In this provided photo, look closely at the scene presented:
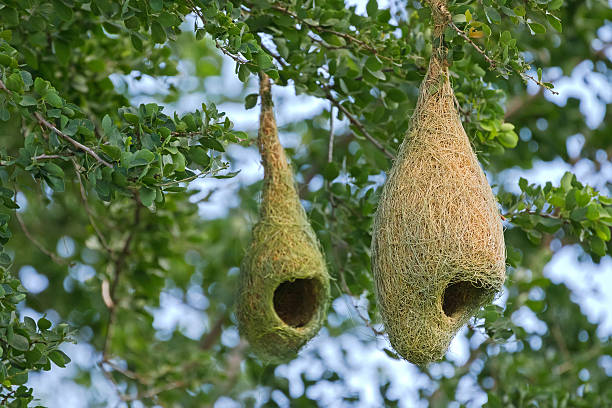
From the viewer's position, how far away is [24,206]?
4473mm

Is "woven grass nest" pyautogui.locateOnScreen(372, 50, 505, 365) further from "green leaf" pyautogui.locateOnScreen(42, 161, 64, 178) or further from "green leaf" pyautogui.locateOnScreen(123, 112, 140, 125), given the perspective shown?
"green leaf" pyautogui.locateOnScreen(42, 161, 64, 178)

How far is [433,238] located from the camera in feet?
6.69

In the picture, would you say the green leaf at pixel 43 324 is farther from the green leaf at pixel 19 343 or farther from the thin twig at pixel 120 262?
the thin twig at pixel 120 262

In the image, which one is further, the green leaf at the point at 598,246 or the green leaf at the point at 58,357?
the green leaf at the point at 598,246

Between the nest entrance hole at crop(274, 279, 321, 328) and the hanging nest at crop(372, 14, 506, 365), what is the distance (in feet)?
1.75

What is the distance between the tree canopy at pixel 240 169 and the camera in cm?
205

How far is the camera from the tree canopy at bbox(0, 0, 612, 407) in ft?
6.72

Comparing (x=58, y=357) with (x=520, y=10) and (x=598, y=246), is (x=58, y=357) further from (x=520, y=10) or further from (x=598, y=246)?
(x=598, y=246)

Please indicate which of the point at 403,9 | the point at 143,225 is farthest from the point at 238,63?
the point at 143,225

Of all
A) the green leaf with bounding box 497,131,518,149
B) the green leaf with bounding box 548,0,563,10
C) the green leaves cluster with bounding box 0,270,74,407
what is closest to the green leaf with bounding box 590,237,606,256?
the green leaf with bounding box 497,131,518,149

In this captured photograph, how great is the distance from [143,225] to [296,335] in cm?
128

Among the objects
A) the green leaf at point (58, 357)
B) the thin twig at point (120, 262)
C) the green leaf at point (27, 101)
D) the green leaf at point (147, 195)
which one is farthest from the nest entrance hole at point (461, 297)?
the thin twig at point (120, 262)

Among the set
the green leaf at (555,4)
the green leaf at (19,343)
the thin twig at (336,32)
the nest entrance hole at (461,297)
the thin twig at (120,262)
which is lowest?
the thin twig at (120,262)

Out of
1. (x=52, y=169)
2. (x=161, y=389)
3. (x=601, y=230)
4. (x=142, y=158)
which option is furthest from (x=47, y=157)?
(x=161, y=389)
